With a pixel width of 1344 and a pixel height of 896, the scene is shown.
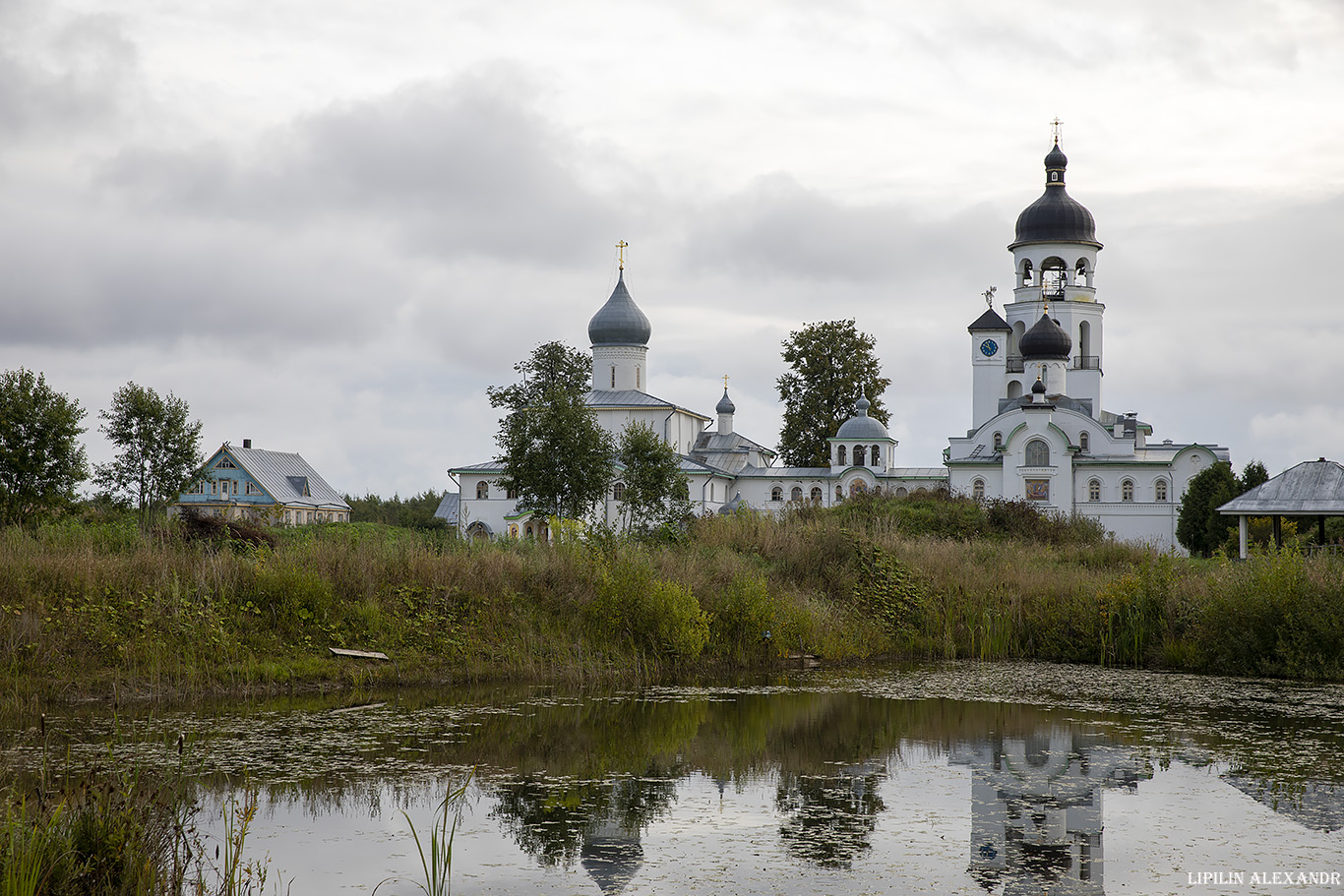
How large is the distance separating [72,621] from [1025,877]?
10969 mm

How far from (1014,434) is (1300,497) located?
93.2 ft

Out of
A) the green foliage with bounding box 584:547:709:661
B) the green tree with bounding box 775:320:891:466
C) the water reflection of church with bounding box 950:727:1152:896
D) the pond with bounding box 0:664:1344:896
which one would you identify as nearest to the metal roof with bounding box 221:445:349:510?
the green tree with bounding box 775:320:891:466

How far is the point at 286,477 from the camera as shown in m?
63.9

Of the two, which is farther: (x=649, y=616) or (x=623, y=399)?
(x=623, y=399)

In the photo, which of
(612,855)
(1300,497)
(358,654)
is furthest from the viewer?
(1300,497)

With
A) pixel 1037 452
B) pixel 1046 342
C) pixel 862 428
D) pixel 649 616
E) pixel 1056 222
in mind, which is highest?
pixel 1056 222

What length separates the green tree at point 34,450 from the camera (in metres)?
22.7

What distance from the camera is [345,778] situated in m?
9.97

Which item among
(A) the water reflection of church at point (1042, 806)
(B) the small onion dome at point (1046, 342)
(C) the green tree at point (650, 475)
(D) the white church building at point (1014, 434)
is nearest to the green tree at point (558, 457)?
(C) the green tree at point (650, 475)

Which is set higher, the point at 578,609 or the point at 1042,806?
the point at 578,609

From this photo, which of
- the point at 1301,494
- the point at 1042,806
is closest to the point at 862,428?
the point at 1301,494

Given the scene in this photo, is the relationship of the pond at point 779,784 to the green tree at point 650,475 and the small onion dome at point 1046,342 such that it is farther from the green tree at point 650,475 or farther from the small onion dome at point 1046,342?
the small onion dome at point 1046,342

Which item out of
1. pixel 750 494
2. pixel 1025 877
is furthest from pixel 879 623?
pixel 750 494

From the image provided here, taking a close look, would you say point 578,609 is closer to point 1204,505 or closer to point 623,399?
point 1204,505
